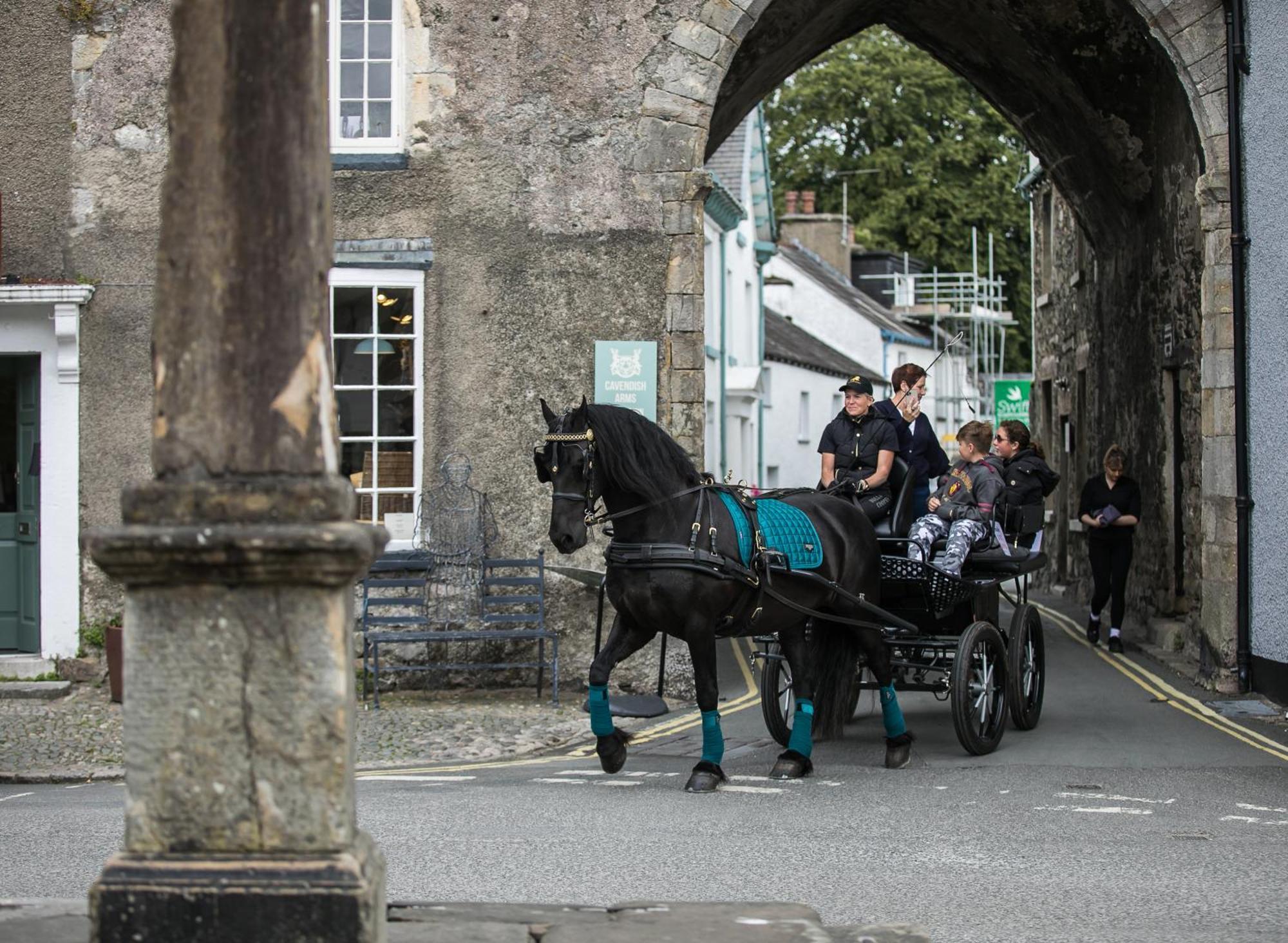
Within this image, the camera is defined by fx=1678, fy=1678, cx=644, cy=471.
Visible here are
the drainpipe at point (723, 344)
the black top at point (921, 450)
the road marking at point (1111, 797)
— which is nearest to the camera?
the road marking at point (1111, 797)

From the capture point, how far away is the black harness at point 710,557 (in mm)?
8781

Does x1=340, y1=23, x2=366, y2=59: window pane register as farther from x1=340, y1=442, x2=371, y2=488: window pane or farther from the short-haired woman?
the short-haired woman

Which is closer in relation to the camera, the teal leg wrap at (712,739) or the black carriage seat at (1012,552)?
the teal leg wrap at (712,739)

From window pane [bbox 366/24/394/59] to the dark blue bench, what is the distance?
13.3 feet

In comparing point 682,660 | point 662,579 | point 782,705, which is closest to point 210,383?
point 662,579

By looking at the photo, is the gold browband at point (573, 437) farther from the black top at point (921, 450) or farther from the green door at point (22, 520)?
the green door at point (22, 520)

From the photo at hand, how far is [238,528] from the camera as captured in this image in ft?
13.2

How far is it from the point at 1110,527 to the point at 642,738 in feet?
23.7

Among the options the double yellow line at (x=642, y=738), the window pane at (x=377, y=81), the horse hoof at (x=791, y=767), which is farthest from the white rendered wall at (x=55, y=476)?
the horse hoof at (x=791, y=767)

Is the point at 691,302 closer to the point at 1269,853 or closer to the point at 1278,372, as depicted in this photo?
the point at 1278,372

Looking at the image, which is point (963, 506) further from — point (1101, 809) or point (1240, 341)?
point (1240, 341)

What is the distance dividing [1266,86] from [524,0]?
18.8ft

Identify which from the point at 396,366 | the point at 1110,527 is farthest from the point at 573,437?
the point at 1110,527

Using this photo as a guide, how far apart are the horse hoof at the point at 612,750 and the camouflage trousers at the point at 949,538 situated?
2.18m
